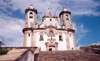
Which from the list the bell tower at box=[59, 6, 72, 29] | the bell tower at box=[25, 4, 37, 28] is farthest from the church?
the bell tower at box=[59, 6, 72, 29]

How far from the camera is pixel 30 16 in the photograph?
84.8 feet

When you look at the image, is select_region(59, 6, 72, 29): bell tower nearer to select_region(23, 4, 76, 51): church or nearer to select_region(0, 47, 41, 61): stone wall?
select_region(23, 4, 76, 51): church

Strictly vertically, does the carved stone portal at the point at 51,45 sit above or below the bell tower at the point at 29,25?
below

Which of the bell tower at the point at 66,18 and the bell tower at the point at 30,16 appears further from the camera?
the bell tower at the point at 66,18

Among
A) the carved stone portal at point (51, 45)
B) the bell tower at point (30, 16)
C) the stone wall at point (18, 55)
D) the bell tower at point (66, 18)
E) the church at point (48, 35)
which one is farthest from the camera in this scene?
the bell tower at point (66, 18)

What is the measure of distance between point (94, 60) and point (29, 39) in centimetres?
1671

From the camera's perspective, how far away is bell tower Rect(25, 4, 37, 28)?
2467 centimetres

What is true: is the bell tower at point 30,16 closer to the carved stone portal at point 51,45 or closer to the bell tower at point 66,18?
the carved stone portal at point 51,45

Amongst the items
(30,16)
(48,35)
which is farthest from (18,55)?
(30,16)

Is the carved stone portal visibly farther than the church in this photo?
No

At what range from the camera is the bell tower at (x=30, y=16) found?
24666 millimetres

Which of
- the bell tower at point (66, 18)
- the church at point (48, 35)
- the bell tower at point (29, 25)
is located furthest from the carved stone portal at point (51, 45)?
the bell tower at point (66, 18)

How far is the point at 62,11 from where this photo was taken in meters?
27.8

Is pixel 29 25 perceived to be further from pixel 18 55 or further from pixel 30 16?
pixel 18 55
